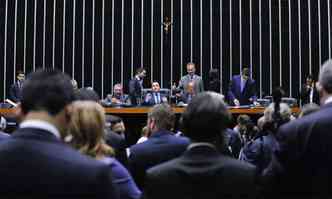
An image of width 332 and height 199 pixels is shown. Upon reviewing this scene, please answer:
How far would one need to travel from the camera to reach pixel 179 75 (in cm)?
1677

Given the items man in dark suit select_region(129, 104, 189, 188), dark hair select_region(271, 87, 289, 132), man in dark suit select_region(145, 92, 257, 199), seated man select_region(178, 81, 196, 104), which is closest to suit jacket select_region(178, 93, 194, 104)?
seated man select_region(178, 81, 196, 104)

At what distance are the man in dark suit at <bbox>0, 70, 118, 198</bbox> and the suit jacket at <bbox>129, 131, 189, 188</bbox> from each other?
7.53 feet

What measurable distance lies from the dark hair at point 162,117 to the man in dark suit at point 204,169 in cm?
194

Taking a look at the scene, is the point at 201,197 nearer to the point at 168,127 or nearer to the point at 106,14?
the point at 168,127

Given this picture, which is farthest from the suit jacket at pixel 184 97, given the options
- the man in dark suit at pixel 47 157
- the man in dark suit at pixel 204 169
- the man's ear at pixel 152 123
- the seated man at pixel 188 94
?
the man in dark suit at pixel 47 157

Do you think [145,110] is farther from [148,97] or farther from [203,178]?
[203,178]

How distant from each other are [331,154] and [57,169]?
164 centimetres

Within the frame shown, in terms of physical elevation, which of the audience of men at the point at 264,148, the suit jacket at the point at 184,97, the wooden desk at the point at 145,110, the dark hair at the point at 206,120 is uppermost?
the suit jacket at the point at 184,97

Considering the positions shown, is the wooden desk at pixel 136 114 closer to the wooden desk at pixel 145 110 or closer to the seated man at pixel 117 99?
the wooden desk at pixel 145 110

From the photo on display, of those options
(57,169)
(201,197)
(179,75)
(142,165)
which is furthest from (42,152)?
(179,75)

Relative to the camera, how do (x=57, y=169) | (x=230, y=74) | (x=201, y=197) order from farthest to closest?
(x=230, y=74) < (x=201, y=197) < (x=57, y=169)

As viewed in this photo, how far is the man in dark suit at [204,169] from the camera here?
9.32 feet

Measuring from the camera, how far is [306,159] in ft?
11.0

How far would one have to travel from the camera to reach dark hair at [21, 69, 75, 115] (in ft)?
8.04
